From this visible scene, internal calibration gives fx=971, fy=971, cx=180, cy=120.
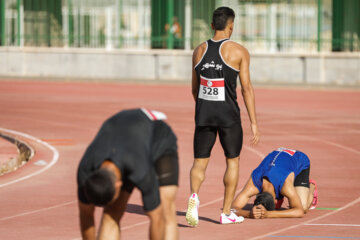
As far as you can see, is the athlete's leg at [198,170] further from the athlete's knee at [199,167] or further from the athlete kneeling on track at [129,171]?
the athlete kneeling on track at [129,171]

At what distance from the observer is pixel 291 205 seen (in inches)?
400

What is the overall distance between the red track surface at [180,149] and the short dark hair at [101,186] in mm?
3232

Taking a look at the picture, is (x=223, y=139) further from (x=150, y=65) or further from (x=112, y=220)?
(x=150, y=65)

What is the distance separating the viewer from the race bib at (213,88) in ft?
31.5

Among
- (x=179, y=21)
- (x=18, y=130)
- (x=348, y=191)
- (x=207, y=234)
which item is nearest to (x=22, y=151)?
(x=18, y=130)

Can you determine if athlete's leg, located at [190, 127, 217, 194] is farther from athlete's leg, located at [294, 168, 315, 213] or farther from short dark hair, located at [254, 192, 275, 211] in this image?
athlete's leg, located at [294, 168, 315, 213]

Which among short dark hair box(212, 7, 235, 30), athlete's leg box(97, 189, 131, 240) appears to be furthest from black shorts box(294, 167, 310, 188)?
athlete's leg box(97, 189, 131, 240)

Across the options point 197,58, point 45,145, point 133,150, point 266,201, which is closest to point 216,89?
point 197,58

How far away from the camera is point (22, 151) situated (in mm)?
→ 16047

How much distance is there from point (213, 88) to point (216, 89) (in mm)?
35

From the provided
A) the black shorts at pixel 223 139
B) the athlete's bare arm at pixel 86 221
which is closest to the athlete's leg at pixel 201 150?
the black shorts at pixel 223 139

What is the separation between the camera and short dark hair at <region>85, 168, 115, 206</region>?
231 inches

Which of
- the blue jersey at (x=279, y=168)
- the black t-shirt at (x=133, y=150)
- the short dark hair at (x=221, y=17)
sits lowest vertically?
the blue jersey at (x=279, y=168)

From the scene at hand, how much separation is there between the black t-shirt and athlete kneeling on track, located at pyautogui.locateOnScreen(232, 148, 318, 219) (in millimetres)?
3720
